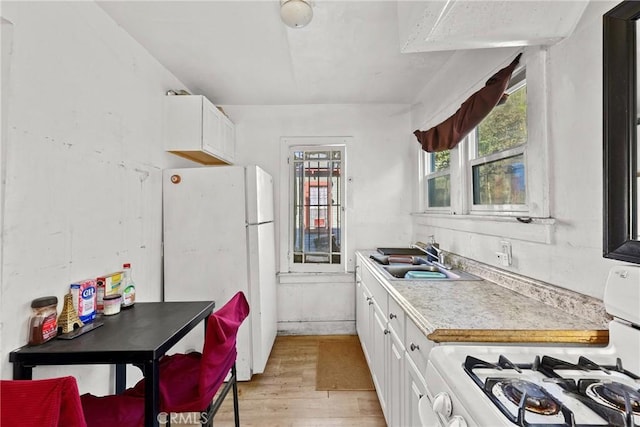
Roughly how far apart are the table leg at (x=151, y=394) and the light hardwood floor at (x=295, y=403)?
930 millimetres

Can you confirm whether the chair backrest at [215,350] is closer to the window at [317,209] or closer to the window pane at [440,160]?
the window at [317,209]

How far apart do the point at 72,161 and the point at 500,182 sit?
92.1 inches

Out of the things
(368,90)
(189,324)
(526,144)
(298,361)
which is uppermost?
(368,90)

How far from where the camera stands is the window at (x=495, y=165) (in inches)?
57.9

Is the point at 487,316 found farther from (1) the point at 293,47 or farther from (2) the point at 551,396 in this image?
(1) the point at 293,47

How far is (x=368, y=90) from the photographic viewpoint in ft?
8.95

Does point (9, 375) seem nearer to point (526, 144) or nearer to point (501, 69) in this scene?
point (526, 144)

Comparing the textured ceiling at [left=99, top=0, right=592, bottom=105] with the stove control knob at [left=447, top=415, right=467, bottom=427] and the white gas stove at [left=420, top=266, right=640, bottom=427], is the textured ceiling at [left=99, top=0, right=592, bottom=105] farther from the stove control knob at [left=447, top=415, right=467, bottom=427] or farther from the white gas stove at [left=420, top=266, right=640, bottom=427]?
the stove control knob at [left=447, top=415, right=467, bottom=427]

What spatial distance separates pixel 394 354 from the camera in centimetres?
146

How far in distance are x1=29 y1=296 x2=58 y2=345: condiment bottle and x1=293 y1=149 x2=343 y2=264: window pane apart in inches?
81.4

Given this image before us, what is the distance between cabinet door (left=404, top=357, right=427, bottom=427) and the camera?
109 cm

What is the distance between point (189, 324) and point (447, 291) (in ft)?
4.23

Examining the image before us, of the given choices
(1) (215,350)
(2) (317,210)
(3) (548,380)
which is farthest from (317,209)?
(3) (548,380)

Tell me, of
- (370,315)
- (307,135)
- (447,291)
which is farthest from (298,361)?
(307,135)
